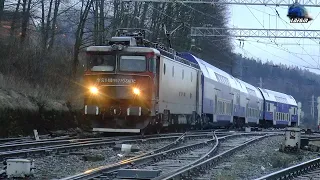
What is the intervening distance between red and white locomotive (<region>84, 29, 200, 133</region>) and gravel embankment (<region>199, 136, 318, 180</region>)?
4.35 m

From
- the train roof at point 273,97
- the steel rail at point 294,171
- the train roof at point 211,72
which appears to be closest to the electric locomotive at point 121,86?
the steel rail at point 294,171

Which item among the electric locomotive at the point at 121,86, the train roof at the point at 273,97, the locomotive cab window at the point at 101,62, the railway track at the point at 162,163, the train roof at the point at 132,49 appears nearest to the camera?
the railway track at the point at 162,163

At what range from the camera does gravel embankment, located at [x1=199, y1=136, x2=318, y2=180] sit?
475 inches

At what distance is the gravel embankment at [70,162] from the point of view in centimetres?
1106

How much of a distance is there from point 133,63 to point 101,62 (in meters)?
1.35

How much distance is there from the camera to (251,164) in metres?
14.7

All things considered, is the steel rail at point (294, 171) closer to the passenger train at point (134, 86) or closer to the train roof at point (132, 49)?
the passenger train at point (134, 86)

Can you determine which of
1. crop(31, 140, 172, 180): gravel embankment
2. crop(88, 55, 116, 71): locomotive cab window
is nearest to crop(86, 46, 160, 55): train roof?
crop(88, 55, 116, 71): locomotive cab window

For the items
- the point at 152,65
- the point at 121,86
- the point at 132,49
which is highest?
the point at 132,49

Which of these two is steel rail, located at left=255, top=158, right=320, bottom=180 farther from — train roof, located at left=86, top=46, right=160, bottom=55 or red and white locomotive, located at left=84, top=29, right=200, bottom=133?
train roof, located at left=86, top=46, right=160, bottom=55

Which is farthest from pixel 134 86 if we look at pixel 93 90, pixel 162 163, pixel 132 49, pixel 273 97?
pixel 273 97

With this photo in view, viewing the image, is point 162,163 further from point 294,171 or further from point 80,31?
point 80,31

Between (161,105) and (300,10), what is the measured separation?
7324mm

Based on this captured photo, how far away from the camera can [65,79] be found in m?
32.7
